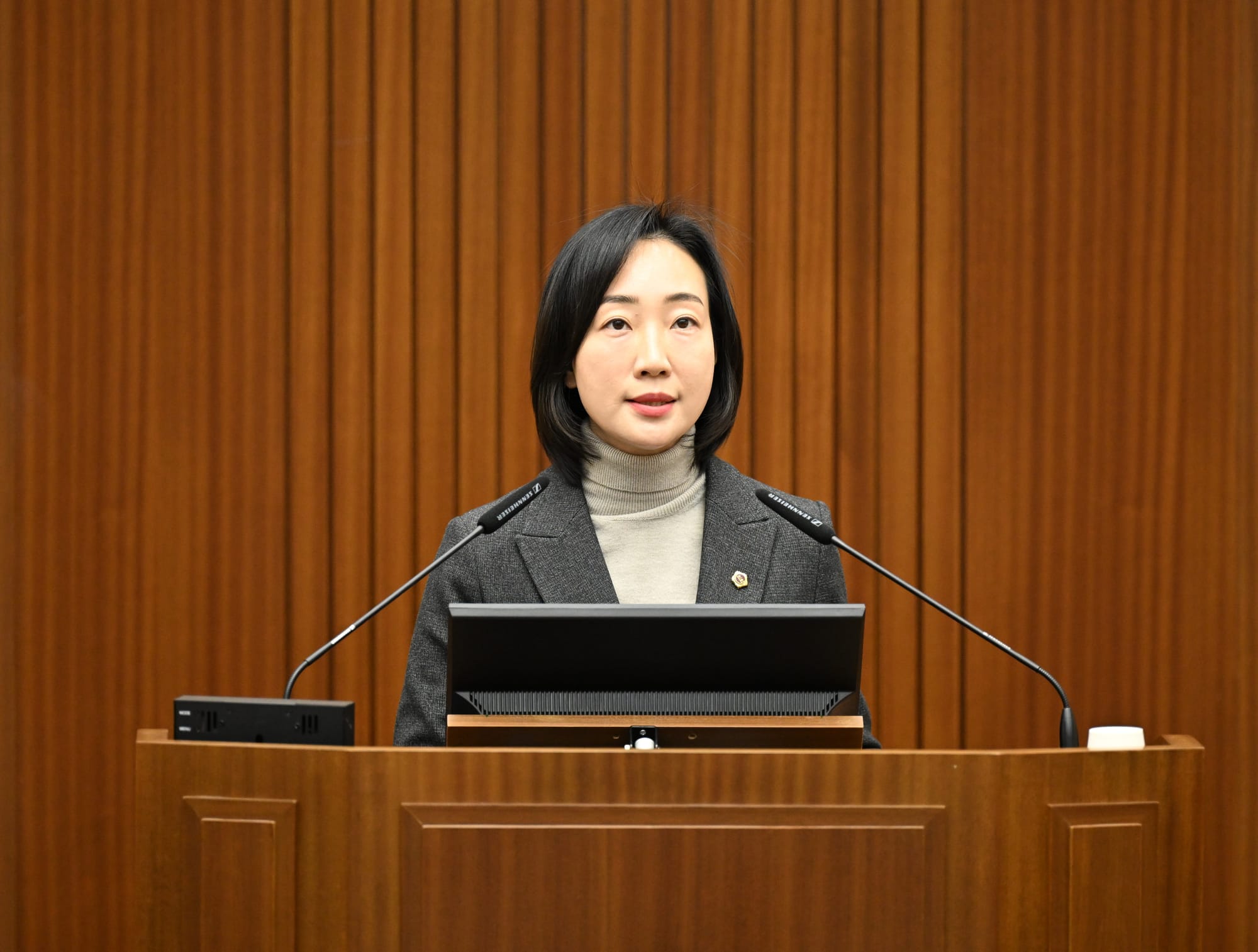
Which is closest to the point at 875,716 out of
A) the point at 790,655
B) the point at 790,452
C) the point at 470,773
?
the point at 790,452

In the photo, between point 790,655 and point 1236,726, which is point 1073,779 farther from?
point 1236,726

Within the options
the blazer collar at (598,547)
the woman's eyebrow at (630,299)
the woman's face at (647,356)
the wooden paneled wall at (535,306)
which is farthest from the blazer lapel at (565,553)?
the wooden paneled wall at (535,306)

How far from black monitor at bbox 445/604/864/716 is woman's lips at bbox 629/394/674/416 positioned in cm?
49

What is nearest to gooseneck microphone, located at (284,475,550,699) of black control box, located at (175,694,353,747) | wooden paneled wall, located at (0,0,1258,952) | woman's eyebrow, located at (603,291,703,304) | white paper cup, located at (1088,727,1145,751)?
black control box, located at (175,694,353,747)

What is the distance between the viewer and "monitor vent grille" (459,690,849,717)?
1.17m

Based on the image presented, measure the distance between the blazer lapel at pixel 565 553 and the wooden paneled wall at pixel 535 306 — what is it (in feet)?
3.49

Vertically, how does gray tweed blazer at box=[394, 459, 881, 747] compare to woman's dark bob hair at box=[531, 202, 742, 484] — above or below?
below

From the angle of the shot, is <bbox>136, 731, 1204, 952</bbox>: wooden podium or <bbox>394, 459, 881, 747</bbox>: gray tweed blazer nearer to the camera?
<bbox>136, 731, 1204, 952</bbox>: wooden podium

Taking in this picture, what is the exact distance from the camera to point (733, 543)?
5.47 feet

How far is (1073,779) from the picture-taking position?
1055mm

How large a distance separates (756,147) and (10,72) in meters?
1.60

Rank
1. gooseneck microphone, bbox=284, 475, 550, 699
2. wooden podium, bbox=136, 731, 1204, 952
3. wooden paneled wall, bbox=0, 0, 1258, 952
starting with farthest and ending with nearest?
wooden paneled wall, bbox=0, 0, 1258, 952 < gooseneck microphone, bbox=284, 475, 550, 699 < wooden podium, bbox=136, 731, 1204, 952

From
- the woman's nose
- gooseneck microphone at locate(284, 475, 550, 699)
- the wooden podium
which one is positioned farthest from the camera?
the woman's nose

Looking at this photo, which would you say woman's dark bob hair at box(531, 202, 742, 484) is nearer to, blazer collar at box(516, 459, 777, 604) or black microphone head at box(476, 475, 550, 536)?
blazer collar at box(516, 459, 777, 604)
